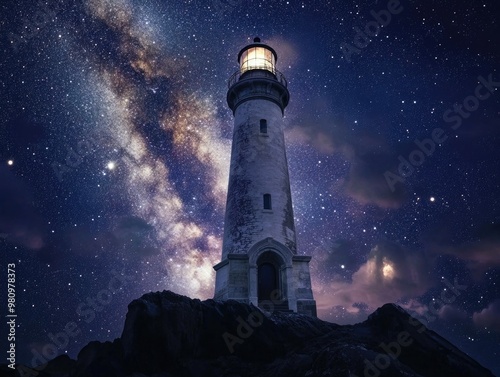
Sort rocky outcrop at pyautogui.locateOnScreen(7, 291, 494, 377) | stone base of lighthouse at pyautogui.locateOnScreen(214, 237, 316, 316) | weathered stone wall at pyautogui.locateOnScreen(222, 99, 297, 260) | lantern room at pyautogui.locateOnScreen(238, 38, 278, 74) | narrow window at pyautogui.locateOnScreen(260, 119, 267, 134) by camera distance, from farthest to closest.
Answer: lantern room at pyautogui.locateOnScreen(238, 38, 278, 74) < narrow window at pyautogui.locateOnScreen(260, 119, 267, 134) < weathered stone wall at pyautogui.locateOnScreen(222, 99, 297, 260) < stone base of lighthouse at pyautogui.locateOnScreen(214, 237, 316, 316) < rocky outcrop at pyautogui.locateOnScreen(7, 291, 494, 377)

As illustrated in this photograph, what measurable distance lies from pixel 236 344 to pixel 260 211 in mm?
8978

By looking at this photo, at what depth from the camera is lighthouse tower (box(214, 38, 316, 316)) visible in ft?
56.2

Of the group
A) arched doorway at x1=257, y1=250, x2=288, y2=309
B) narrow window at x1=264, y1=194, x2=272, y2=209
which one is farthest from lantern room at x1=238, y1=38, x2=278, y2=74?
arched doorway at x1=257, y1=250, x2=288, y2=309

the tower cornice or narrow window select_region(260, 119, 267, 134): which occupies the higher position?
the tower cornice

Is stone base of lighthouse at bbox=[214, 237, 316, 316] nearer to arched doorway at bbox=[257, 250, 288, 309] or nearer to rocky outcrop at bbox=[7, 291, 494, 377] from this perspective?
arched doorway at bbox=[257, 250, 288, 309]

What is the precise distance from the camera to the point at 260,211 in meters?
18.7

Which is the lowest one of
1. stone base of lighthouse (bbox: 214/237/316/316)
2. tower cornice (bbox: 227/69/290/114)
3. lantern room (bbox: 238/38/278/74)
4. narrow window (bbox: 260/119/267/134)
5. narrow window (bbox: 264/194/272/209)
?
stone base of lighthouse (bbox: 214/237/316/316)

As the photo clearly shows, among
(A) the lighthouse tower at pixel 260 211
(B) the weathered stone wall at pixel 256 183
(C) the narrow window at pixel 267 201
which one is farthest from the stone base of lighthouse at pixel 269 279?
(C) the narrow window at pixel 267 201

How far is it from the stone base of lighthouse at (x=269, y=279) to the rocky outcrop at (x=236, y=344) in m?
5.48

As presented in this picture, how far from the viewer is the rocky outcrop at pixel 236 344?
9.13 metres

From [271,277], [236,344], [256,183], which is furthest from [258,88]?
[236,344]

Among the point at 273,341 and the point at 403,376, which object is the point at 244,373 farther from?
the point at 403,376

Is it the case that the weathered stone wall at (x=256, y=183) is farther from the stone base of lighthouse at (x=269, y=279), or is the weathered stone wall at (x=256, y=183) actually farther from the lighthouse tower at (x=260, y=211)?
the stone base of lighthouse at (x=269, y=279)

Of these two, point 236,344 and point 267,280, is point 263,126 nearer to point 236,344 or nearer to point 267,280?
point 267,280
